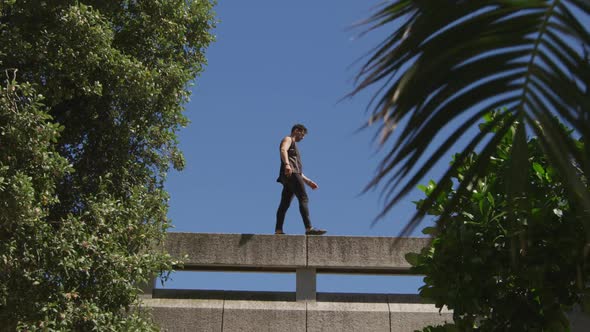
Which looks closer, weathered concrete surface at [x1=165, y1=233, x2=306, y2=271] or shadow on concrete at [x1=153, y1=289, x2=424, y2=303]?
shadow on concrete at [x1=153, y1=289, x2=424, y2=303]

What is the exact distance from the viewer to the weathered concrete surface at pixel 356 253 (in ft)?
36.0

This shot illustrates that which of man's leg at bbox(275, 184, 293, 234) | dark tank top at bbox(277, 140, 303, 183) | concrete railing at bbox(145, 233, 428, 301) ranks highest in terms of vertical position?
dark tank top at bbox(277, 140, 303, 183)

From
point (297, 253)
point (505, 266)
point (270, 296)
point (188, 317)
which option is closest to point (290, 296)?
point (270, 296)

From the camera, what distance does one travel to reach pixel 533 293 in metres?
5.85

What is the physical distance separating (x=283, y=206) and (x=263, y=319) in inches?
92.8

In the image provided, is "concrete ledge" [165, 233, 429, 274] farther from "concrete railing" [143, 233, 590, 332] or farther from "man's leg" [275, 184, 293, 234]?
"man's leg" [275, 184, 293, 234]

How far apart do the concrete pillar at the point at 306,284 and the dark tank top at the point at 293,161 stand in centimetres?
202

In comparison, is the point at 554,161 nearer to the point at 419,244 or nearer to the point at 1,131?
the point at 1,131

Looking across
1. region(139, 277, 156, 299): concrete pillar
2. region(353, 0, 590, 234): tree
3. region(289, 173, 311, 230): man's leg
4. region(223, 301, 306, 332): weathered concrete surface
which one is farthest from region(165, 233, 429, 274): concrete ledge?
region(353, 0, 590, 234): tree

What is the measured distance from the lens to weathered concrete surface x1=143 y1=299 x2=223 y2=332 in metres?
10.6

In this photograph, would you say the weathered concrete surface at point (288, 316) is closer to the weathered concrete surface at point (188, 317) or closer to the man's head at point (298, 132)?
the weathered concrete surface at point (188, 317)

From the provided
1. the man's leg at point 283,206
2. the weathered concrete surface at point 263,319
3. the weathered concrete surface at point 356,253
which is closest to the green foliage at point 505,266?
the weathered concrete surface at point 263,319

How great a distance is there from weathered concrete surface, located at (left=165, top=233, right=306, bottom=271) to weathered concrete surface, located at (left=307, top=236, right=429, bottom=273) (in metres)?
0.21

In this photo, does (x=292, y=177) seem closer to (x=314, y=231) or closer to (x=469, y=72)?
(x=314, y=231)
